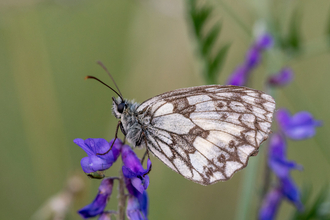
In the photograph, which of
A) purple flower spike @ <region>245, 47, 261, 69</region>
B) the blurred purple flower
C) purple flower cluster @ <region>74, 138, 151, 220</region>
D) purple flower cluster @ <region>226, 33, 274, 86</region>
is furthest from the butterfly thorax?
purple flower spike @ <region>245, 47, 261, 69</region>

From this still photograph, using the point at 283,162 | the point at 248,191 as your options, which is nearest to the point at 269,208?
the point at 248,191

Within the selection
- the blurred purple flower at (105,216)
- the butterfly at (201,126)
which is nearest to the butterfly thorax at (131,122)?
the butterfly at (201,126)

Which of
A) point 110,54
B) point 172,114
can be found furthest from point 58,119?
point 172,114

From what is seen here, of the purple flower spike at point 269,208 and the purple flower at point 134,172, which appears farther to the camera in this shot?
the purple flower spike at point 269,208

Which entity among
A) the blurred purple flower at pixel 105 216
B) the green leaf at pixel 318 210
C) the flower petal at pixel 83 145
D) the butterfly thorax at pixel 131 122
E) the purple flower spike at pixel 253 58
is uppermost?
the purple flower spike at pixel 253 58

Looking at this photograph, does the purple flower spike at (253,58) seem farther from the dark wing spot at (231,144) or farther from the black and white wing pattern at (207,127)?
the dark wing spot at (231,144)

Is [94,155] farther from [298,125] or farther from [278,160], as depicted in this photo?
[298,125]

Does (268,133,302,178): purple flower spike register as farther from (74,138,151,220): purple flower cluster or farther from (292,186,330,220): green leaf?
(74,138,151,220): purple flower cluster
